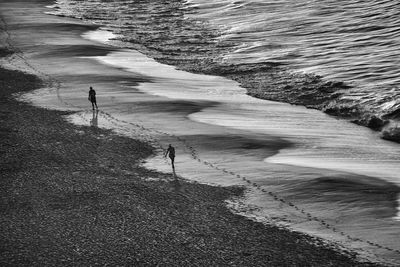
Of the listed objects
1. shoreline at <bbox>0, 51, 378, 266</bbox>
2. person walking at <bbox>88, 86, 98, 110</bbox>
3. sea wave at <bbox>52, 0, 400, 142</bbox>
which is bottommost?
shoreline at <bbox>0, 51, 378, 266</bbox>

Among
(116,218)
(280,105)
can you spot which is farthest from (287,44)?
(116,218)

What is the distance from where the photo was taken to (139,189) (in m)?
20.4

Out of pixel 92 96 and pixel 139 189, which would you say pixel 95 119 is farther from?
pixel 139 189

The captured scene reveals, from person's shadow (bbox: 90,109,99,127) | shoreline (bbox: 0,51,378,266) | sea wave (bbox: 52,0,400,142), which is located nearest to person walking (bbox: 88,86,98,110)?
person's shadow (bbox: 90,109,99,127)

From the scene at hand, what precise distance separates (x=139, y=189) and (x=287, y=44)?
80.4ft

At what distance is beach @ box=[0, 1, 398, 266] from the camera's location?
16.6 metres

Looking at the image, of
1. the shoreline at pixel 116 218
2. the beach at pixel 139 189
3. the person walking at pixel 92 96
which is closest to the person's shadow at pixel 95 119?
the beach at pixel 139 189

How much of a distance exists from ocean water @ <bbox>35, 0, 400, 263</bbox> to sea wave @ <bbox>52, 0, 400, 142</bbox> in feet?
0.36

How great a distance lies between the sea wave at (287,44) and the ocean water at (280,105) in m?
0.11

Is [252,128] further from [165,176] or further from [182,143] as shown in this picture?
[165,176]

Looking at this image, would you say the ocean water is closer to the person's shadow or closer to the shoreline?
the person's shadow

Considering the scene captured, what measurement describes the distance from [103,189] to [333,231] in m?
6.70

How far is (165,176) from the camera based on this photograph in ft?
70.5

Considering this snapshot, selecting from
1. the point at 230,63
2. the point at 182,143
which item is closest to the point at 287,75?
the point at 230,63
